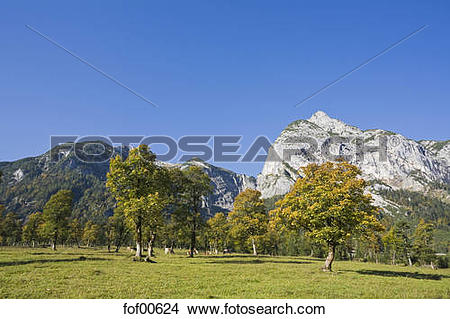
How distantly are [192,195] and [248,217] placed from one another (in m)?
15.0

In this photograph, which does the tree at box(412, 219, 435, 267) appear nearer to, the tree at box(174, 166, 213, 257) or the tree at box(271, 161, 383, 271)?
the tree at box(271, 161, 383, 271)

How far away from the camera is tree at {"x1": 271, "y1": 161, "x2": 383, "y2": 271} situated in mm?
26328

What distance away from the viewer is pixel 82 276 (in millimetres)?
18188

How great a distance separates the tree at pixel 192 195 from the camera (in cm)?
4706

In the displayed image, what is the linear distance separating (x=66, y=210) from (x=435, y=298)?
68910 mm

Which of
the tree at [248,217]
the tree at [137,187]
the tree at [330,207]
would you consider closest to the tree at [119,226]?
the tree at [137,187]

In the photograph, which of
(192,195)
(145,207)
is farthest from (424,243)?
(145,207)

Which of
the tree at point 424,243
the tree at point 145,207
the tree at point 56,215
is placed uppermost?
the tree at point 145,207

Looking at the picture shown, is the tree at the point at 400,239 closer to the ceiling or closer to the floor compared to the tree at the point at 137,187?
closer to the floor

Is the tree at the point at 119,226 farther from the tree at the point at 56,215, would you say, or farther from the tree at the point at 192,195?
the tree at the point at 56,215

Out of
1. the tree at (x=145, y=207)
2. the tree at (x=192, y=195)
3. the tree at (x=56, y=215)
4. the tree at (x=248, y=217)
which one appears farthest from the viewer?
the tree at (x=56, y=215)

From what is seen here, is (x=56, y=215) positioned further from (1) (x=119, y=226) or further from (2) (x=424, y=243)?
(2) (x=424, y=243)

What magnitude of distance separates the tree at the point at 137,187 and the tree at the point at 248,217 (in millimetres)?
25856
